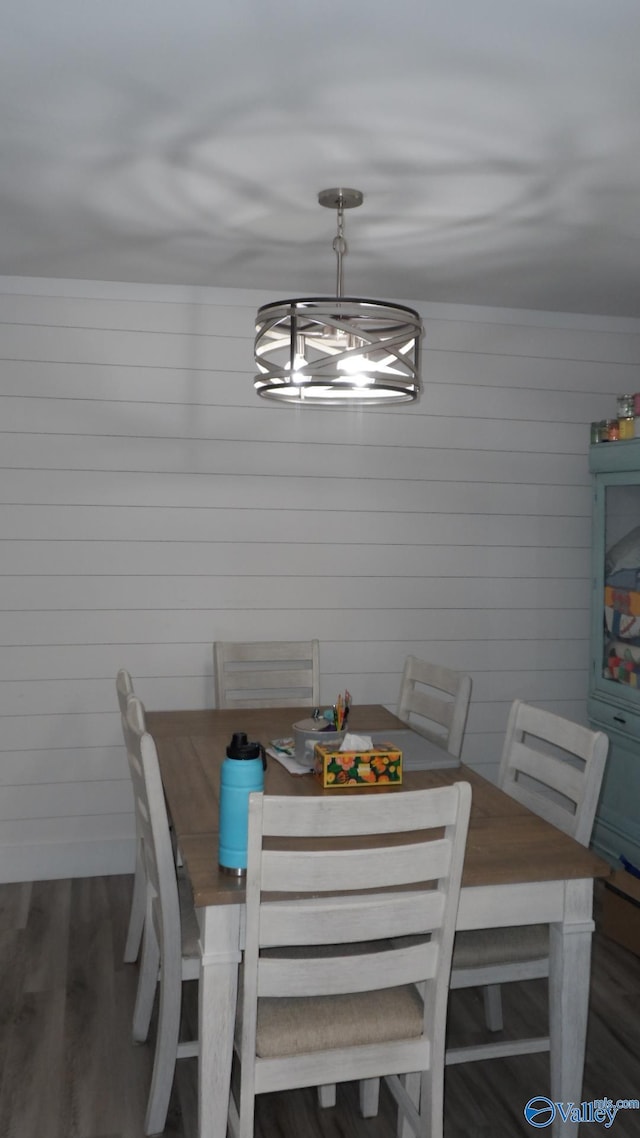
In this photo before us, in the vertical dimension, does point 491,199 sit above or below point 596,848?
above

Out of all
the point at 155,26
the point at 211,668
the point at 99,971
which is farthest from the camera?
the point at 211,668

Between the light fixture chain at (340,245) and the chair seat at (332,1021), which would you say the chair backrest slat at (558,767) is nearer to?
the chair seat at (332,1021)

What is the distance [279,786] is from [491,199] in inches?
68.7

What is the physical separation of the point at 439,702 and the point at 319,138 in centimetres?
173

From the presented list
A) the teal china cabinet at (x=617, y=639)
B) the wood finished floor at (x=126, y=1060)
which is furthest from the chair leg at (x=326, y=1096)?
the teal china cabinet at (x=617, y=639)

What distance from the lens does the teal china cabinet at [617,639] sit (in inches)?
147

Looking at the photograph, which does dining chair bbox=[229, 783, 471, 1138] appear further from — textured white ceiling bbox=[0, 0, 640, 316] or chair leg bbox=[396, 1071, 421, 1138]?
textured white ceiling bbox=[0, 0, 640, 316]

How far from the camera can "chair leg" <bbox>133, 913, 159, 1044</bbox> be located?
250cm

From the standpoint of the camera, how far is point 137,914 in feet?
9.74

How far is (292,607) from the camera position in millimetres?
3943

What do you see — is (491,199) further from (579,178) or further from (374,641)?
(374,641)

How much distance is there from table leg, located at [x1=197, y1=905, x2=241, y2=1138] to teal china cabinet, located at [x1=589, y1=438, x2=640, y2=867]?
2.32m

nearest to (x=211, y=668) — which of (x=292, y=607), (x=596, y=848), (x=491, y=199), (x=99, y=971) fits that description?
(x=292, y=607)

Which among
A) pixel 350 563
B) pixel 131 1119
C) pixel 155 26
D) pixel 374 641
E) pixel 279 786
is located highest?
pixel 155 26
